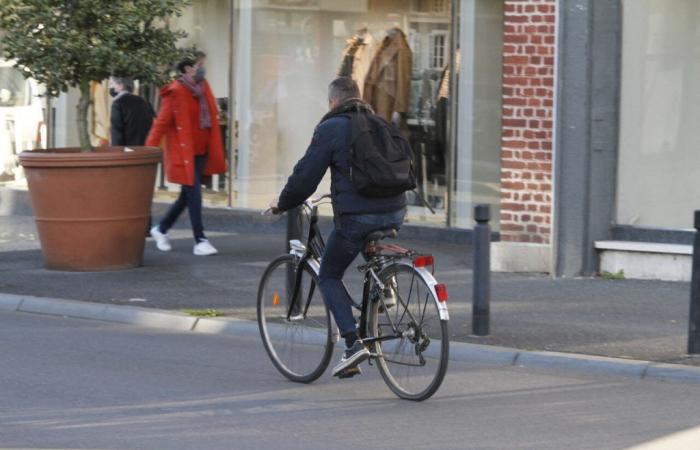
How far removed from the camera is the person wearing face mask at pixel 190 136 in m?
13.7

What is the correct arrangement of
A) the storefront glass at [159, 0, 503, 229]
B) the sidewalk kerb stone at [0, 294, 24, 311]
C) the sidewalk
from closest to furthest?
the sidewalk → the sidewalk kerb stone at [0, 294, 24, 311] → the storefront glass at [159, 0, 503, 229]

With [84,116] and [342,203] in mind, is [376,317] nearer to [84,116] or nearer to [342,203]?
[342,203]

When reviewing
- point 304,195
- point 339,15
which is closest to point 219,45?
point 339,15

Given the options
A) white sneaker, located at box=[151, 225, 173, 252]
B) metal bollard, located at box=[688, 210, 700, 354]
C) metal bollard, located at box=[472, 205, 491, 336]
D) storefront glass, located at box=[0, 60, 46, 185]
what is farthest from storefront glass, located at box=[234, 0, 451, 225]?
metal bollard, located at box=[688, 210, 700, 354]

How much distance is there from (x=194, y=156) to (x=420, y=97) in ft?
8.85

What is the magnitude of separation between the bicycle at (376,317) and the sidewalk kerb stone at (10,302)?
314cm

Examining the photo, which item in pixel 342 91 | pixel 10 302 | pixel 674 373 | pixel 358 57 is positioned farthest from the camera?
pixel 358 57

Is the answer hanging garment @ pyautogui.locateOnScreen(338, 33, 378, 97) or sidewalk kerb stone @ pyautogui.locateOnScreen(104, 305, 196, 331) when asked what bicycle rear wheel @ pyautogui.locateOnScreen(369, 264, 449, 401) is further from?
hanging garment @ pyautogui.locateOnScreen(338, 33, 378, 97)

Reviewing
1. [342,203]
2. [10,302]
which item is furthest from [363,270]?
[10,302]

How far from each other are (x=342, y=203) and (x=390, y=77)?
751 cm

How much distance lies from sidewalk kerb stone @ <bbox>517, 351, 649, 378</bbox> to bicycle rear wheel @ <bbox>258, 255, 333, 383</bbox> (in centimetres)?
141

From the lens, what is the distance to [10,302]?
11.4 metres

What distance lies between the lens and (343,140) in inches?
314

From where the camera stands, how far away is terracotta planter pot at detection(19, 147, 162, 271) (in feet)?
41.1
